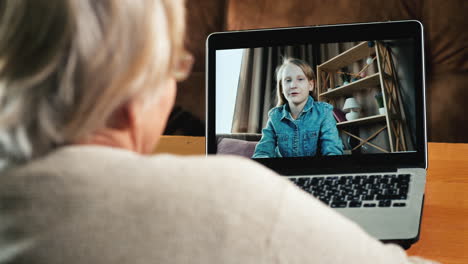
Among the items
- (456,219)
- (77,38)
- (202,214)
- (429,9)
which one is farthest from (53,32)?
(429,9)

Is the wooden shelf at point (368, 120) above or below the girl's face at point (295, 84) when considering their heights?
below

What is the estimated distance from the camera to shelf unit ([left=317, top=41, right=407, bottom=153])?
3.12ft

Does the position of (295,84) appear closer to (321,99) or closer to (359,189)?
(321,99)

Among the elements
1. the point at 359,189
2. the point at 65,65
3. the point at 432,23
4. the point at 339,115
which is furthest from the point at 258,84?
the point at 432,23

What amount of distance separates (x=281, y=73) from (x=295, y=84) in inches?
1.3

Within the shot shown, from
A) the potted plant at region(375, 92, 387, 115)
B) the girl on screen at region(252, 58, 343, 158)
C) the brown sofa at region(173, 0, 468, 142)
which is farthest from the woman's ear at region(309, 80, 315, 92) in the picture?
the brown sofa at region(173, 0, 468, 142)

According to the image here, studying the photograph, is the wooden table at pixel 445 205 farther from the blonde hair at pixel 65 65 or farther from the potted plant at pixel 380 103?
the blonde hair at pixel 65 65

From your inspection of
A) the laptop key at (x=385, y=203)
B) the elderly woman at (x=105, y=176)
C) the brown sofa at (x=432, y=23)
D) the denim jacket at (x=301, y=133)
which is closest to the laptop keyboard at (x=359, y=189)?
the laptop key at (x=385, y=203)

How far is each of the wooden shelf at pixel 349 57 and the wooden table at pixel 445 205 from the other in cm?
23

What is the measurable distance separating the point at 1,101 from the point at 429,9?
1699mm

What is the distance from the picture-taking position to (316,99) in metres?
0.97

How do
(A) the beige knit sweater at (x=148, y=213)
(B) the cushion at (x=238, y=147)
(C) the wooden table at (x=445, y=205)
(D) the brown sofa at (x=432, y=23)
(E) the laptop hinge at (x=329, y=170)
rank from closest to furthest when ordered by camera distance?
(A) the beige knit sweater at (x=148, y=213) < (C) the wooden table at (x=445, y=205) < (E) the laptop hinge at (x=329, y=170) < (B) the cushion at (x=238, y=147) < (D) the brown sofa at (x=432, y=23)

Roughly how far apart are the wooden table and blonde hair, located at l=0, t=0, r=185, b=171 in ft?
1.51

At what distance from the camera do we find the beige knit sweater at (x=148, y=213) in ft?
1.20
